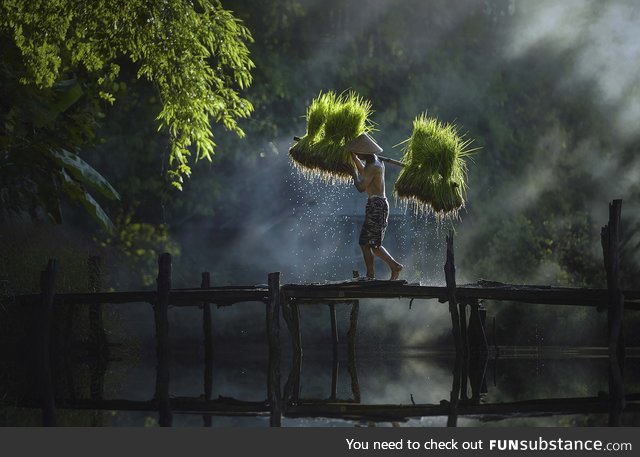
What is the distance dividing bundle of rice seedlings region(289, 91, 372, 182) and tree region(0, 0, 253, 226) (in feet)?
3.58

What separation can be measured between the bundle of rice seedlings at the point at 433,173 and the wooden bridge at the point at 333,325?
1266 millimetres

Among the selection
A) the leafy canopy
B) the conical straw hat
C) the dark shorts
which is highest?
the leafy canopy

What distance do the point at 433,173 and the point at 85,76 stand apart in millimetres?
6891

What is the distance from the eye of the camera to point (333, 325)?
2475 cm

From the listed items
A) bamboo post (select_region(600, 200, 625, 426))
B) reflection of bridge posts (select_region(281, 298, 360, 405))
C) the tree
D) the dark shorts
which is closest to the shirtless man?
the dark shorts

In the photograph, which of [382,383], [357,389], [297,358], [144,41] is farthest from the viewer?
[297,358]

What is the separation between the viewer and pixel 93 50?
17.4 m

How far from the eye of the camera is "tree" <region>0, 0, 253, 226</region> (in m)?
16.7

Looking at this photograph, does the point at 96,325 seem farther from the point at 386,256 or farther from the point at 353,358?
the point at 386,256

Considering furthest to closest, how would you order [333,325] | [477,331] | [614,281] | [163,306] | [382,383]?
[333,325] < [477,331] < [614,281] < [163,306] < [382,383]

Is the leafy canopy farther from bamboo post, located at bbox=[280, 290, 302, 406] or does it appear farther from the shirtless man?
bamboo post, located at bbox=[280, 290, 302, 406]

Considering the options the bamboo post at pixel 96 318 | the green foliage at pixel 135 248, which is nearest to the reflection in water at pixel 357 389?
the bamboo post at pixel 96 318

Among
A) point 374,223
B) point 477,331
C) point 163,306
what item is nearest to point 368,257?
point 374,223

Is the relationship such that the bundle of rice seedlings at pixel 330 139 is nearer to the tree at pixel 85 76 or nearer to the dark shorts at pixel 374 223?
the dark shorts at pixel 374 223
